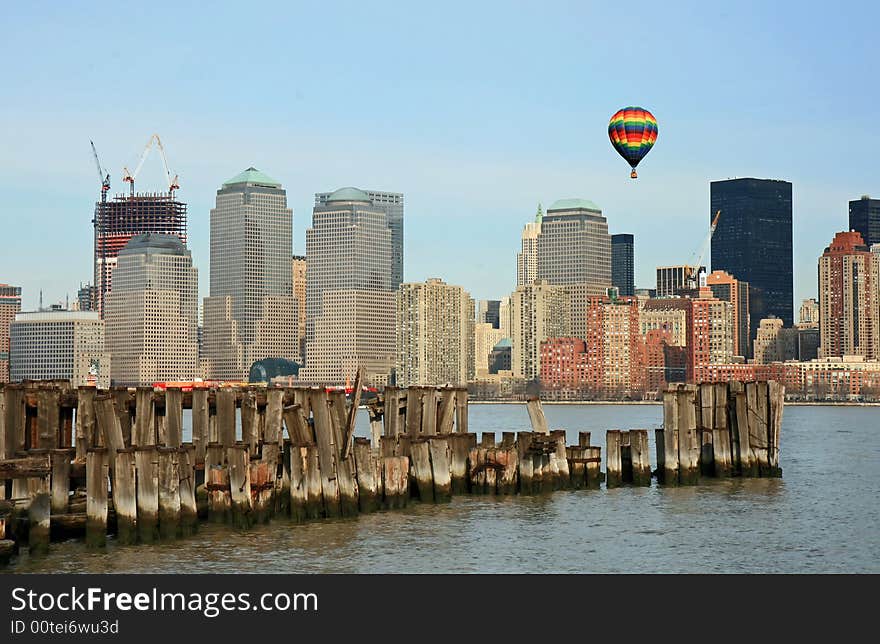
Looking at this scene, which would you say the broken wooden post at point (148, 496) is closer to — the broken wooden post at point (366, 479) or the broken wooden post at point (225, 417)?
the broken wooden post at point (225, 417)

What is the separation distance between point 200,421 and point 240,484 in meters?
5.20

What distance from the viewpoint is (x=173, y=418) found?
46562 mm

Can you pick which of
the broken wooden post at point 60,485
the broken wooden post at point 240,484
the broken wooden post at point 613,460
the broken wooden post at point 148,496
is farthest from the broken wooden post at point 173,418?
the broken wooden post at point 613,460

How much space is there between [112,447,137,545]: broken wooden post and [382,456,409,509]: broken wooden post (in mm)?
10516

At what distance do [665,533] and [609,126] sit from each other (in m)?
70.6

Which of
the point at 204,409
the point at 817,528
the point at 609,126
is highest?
the point at 609,126

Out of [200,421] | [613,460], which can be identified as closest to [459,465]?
[613,460]

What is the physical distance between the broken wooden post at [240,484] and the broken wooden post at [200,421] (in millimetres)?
4399

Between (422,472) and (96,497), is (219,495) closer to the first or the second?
(96,497)

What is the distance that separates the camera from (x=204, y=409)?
47.7 m

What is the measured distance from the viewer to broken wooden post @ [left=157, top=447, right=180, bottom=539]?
130ft

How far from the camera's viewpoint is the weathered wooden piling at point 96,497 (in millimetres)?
38500
